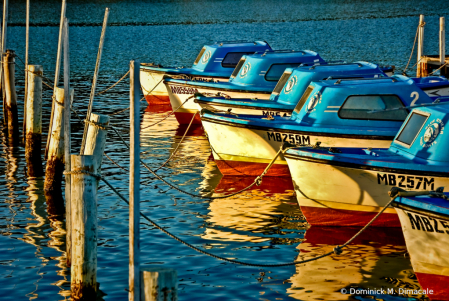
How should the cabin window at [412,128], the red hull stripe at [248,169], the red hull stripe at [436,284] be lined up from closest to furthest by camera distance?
the red hull stripe at [436,284]
the cabin window at [412,128]
the red hull stripe at [248,169]

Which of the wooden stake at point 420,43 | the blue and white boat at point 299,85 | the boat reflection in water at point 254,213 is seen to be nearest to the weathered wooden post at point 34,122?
the boat reflection in water at point 254,213

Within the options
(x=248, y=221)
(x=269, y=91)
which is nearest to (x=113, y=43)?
(x=269, y=91)

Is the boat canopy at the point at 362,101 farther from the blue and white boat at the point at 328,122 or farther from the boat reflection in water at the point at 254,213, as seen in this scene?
the boat reflection in water at the point at 254,213

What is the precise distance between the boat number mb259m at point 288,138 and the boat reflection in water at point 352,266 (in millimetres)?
2805

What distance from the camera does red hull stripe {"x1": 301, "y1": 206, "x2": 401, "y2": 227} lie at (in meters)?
12.9

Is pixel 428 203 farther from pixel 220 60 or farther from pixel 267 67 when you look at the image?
pixel 220 60

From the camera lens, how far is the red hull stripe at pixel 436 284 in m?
9.64

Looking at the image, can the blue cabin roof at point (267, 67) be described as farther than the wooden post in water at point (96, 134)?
Yes

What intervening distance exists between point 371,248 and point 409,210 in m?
2.55

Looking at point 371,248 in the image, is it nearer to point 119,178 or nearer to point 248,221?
point 248,221

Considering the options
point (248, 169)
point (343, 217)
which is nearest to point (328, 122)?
point (248, 169)

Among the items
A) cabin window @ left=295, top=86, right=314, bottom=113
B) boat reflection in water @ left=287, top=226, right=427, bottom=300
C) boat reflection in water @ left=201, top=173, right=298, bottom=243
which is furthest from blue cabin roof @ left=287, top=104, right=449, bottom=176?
cabin window @ left=295, top=86, right=314, bottom=113

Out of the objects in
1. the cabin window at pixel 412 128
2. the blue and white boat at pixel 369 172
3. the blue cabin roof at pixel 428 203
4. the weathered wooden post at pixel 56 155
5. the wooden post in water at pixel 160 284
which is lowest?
the wooden post in water at pixel 160 284

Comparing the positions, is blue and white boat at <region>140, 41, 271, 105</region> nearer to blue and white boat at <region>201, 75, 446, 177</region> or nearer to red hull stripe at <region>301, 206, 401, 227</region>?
blue and white boat at <region>201, 75, 446, 177</region>
